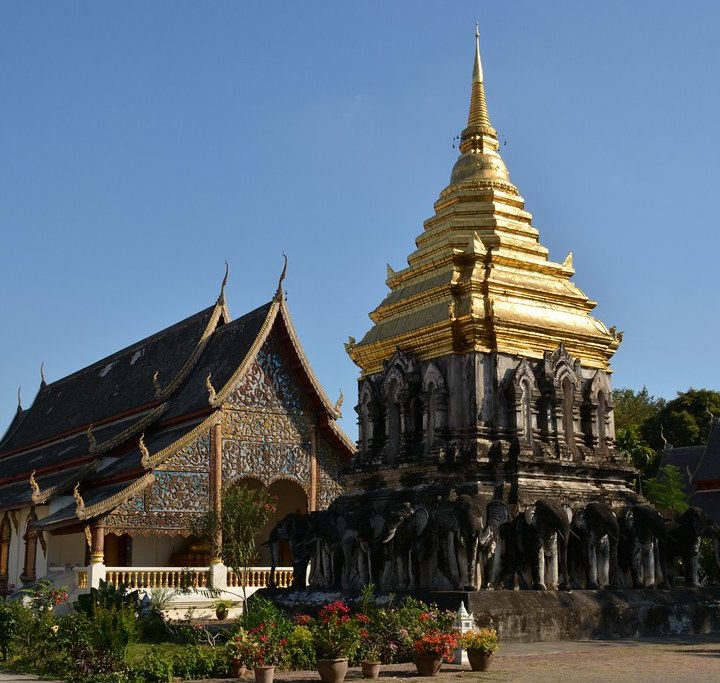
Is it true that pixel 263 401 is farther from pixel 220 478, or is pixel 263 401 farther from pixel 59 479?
pixel 59 479

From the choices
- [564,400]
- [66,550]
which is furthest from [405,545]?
[66,550]

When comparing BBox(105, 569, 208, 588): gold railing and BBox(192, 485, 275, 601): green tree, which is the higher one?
BBox(192, 485, 275, 601): green tree

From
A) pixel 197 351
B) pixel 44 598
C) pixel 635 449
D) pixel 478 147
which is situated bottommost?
pixel 44 598

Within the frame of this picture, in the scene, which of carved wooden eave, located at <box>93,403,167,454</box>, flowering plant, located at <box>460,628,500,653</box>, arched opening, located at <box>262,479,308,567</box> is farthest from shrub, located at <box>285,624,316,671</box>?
arched opening, located at <box>262,479,308,567</box>

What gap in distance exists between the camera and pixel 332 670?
8484mm

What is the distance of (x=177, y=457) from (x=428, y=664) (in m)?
12.1

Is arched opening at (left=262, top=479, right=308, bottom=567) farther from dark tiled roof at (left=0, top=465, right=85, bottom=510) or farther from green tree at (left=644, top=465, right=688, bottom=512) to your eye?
green tree at (left=644, top=465, right=688, bottom=512)

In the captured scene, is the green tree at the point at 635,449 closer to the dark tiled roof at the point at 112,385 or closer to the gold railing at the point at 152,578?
the dark tiled roof at the point at 112,385

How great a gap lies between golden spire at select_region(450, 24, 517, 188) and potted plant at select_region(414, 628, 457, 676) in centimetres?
863

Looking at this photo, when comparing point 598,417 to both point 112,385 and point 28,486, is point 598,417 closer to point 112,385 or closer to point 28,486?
point 28,486

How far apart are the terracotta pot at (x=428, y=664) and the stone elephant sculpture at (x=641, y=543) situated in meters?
5.09

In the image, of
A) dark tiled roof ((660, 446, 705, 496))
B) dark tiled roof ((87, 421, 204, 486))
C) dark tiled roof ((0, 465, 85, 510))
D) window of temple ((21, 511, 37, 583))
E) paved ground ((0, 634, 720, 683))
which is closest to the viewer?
paved ground ((0, 634, 720, 683))

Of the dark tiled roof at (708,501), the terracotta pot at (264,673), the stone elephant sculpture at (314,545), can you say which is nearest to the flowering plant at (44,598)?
the stone elephant sculpture at (314,545)

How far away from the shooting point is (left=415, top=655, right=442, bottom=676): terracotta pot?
9055 millimetres
